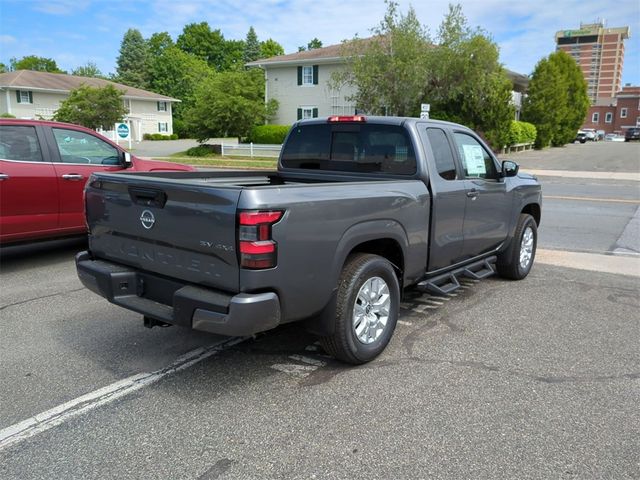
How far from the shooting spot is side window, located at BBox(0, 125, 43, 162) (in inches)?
257

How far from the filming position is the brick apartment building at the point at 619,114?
368 ft

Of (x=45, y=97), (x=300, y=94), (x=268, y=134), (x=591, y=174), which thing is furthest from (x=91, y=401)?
(x=45, y=97)

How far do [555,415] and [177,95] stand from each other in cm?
7239

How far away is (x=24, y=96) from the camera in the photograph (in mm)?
46719

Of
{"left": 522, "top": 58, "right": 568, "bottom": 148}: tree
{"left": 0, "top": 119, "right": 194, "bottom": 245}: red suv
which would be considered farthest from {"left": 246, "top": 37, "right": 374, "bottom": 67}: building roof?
{"left": 0, "top": 119, "right": 194, "bottom": 245}: red suv

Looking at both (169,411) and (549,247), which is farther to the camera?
(549,247)

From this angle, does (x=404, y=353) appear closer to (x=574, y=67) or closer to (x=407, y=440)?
(x=407, y=440)

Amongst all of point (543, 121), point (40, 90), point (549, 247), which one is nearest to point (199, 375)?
point (549, 247)

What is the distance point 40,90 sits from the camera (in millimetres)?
47156

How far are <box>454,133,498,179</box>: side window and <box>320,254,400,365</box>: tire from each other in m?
1.72

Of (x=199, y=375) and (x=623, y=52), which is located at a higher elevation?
(x=623, y=52)

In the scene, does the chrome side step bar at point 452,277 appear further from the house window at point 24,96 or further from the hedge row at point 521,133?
the house window at point 24,96

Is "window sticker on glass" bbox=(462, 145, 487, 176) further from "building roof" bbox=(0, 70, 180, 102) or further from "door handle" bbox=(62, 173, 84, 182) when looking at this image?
"building roof" bbox=(0, 70, 180, 102)

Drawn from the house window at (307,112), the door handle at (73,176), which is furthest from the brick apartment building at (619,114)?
the door handle at (73,176)
